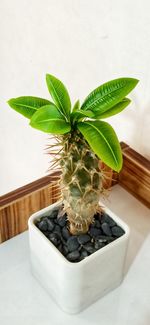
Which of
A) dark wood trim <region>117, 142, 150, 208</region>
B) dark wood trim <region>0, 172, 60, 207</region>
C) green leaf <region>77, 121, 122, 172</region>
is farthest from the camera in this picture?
dark wood trim <region>117, 142, 150, 208</region>

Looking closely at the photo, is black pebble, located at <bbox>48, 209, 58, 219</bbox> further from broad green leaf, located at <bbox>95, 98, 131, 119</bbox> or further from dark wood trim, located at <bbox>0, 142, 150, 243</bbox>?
broad green leaf, located at <bbox>95, 98, 131, 119</bbox>

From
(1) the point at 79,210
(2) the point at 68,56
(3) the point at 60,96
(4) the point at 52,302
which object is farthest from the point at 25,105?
(2) the point at 68,56

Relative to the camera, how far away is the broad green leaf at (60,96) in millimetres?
650

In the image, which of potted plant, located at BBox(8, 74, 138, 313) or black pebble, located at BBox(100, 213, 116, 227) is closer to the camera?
potted plant, located at BBox(8, 74, 138, 313)

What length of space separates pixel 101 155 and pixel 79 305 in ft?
0.99

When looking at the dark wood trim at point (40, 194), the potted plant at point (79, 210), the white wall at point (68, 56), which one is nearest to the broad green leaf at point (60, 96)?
the potted plant at point (79, 210)

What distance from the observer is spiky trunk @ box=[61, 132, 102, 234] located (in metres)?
0.65

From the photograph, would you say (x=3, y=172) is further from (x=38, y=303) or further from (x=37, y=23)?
(x=38, y=303)

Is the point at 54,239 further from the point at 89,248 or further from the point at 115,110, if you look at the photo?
the point at 115,110

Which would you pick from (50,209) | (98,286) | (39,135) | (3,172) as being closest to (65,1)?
(39,135)

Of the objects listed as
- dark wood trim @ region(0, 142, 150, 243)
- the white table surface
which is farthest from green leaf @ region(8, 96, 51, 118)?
the white table surface

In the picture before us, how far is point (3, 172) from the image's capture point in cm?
166

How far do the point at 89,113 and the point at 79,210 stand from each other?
0.59 feet

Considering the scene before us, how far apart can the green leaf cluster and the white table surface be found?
30 cm
